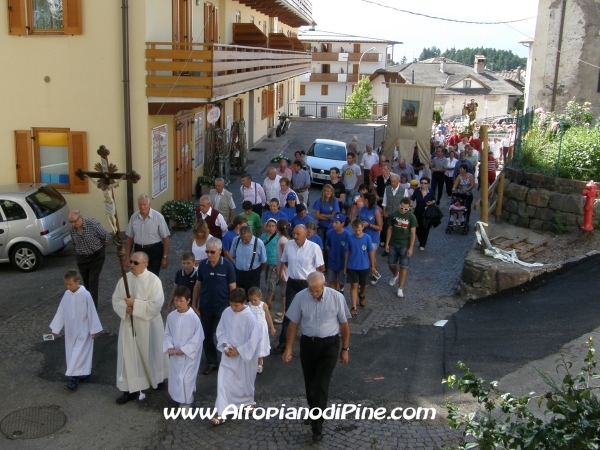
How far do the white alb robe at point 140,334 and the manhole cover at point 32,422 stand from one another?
0.74 metres

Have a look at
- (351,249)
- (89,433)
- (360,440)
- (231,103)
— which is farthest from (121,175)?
(231,103)

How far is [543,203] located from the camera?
1377 centimetres

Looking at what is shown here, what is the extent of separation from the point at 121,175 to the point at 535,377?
5.19 metres

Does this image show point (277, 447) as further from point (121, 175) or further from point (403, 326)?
point (403, 326)

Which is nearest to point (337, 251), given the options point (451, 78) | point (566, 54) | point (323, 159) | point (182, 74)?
point (182, 74)

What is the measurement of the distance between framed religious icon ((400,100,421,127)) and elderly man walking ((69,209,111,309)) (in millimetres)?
16323

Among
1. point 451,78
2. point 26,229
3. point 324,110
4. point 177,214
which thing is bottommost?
point 324,110

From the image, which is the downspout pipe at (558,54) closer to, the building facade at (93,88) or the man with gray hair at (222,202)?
the building facade at (93,88)

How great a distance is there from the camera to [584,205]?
510 inches

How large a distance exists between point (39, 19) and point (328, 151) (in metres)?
10.7

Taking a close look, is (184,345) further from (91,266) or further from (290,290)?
(91,266)

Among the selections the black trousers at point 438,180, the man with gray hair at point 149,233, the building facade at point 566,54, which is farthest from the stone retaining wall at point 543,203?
the building facade at point 566,54

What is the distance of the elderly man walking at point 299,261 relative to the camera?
888cm

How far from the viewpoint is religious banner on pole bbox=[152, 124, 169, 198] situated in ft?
48.0
